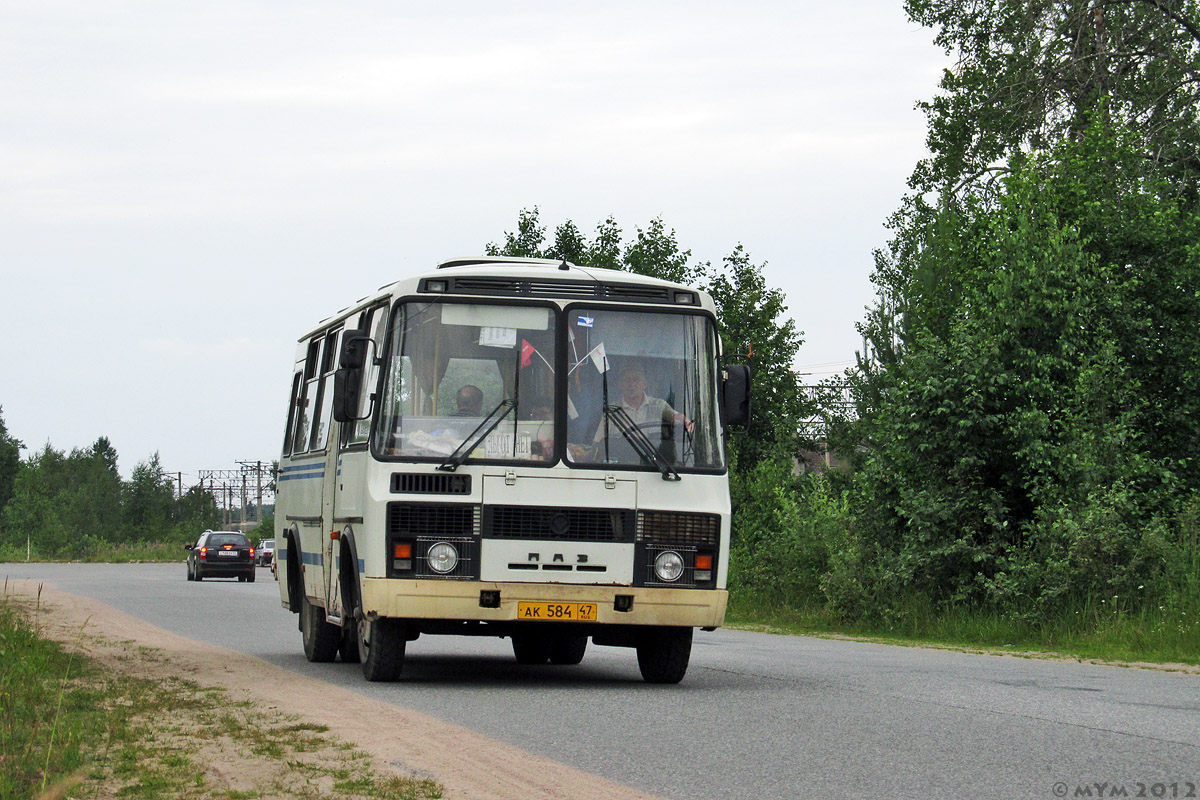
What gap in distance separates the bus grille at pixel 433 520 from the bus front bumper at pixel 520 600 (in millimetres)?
368

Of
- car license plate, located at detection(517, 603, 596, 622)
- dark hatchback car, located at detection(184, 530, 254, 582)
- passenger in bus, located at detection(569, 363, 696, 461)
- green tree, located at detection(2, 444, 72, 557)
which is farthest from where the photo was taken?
green tree, located at detection(2, 444, 72, 557)

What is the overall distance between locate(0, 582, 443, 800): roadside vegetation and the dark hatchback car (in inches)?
1649

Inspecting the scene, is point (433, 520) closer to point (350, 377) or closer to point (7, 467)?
point (350, 377)

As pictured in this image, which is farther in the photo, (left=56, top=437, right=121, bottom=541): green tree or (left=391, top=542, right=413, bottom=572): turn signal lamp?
(left=56, top=437, right=121, bottom=541): green tree

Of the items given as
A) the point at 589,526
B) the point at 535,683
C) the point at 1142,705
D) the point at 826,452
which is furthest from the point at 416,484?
the point at 826,452

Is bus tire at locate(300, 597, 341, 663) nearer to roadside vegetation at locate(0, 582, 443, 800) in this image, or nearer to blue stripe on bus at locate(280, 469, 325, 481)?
blue stripe on bus at locate(280, 469, 325, 481)

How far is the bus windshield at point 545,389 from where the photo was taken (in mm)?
13031

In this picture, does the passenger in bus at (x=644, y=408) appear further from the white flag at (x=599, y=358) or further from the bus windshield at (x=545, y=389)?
the white flag at (x=599, y=358)

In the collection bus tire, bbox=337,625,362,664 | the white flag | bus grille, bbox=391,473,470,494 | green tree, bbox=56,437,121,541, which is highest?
green tree, bbox=56,437,121,541

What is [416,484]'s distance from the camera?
1281 centimetres

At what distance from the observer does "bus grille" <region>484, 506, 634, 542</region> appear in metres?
12.9

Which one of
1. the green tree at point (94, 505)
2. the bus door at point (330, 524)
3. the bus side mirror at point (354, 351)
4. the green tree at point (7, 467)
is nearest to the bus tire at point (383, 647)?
the bus door at point (330, 524)
